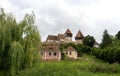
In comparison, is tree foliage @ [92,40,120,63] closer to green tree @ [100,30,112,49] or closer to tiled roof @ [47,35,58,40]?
green tree @ [100,30,112,49]

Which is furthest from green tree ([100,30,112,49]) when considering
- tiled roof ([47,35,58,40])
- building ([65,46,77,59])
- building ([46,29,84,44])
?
tiled roof ([47,35,58,40])

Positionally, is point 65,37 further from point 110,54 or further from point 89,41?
point 110,54

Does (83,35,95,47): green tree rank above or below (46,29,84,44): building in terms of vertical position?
below

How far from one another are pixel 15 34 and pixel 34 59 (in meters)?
2.05

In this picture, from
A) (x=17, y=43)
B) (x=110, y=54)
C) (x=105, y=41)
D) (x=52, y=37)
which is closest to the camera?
(x=17, y=43)

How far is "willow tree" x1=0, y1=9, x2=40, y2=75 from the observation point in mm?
21828

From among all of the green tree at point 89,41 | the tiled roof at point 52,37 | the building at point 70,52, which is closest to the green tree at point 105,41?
the green tree at point 89,41

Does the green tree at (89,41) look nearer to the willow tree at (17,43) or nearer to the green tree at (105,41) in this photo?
the green tree at (105,41)

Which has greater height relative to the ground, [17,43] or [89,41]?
[89,41]

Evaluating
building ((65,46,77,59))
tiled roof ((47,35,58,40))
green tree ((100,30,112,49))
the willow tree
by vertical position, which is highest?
tiled roof ((47,35,58,40))

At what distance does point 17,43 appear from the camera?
22422mm

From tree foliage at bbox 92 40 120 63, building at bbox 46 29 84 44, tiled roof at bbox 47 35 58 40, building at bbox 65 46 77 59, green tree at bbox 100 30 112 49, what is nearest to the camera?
tree foliage at bbox 92 40 120 63

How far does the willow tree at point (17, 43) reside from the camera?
21.8 meters

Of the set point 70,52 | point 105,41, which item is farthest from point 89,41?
point 70,52
